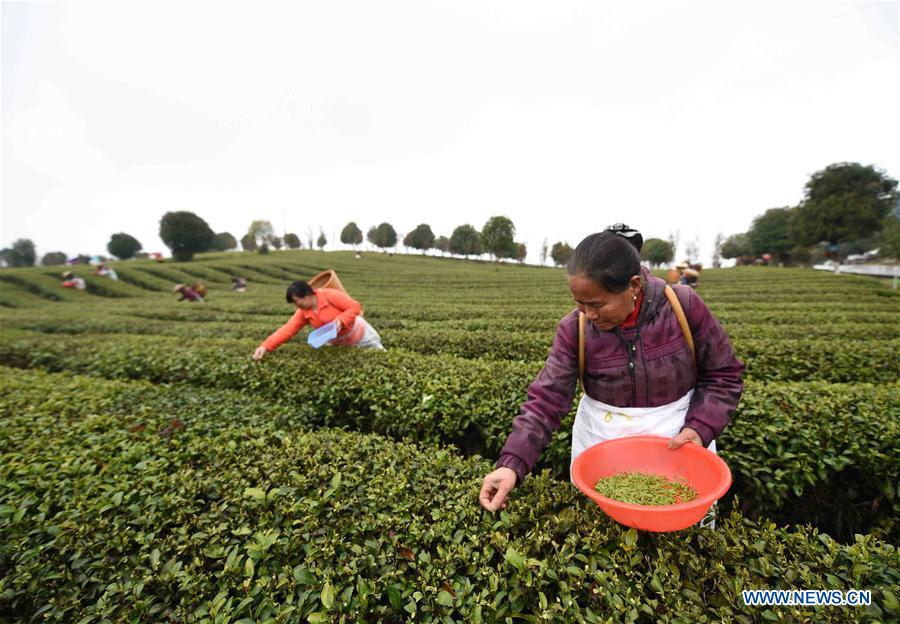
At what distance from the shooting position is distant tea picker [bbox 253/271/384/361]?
Result: 5426 mm

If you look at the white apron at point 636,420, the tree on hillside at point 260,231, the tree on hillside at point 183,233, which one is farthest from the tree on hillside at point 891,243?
the tree on hillside at point 260,231

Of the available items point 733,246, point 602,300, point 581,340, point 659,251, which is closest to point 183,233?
point 581,340

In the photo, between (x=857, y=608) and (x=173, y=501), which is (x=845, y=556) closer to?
(x=857, y=608)

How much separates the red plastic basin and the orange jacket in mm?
4249

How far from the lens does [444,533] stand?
1859mm

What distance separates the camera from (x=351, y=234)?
97062mm

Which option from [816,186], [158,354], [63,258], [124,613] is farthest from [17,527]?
[63,258]

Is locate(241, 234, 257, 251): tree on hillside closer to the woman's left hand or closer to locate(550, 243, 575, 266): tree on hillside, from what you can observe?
locate(550, 243, 575, 266): tree on hillside

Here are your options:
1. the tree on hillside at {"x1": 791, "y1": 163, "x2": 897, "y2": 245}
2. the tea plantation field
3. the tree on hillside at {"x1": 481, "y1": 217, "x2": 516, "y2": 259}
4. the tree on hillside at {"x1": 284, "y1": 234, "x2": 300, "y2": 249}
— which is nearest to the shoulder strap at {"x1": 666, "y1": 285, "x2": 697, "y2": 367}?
the tea plantation field

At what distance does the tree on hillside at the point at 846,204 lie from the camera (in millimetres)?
36031

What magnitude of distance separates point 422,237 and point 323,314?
82065mm

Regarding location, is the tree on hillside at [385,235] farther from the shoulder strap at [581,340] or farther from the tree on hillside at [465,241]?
the shoulder strap at [581,340]

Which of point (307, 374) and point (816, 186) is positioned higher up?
point (816, 186)

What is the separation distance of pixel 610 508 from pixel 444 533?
82 centimetres
